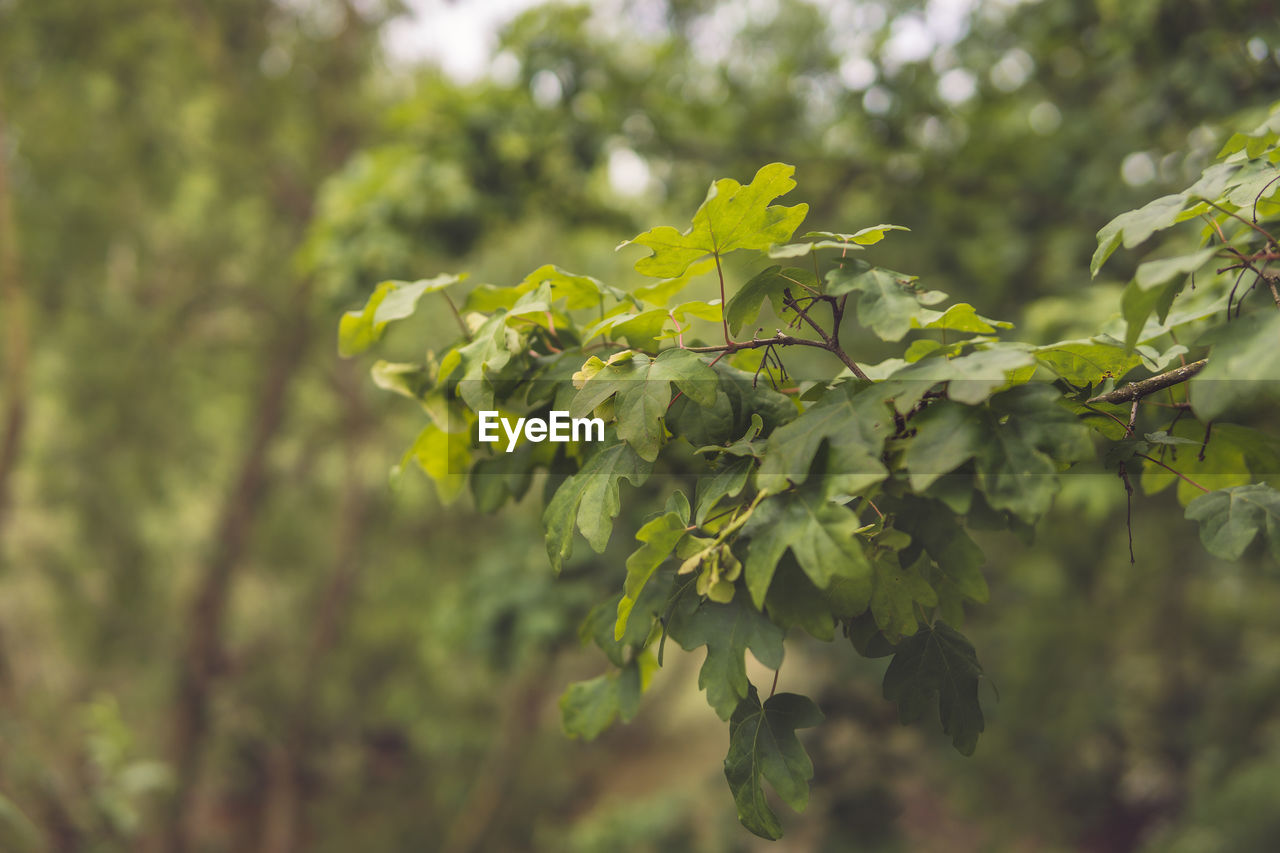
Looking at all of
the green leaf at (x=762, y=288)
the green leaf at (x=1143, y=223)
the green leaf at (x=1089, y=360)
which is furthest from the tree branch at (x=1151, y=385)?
the green leaf at (x=762, y=288)

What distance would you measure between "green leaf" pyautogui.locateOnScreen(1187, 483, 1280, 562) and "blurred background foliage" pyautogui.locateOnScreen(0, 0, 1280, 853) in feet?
5.24

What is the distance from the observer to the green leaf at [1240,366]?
734 millimetres

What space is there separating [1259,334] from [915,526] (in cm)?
38

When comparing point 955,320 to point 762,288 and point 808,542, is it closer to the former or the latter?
point 762,288

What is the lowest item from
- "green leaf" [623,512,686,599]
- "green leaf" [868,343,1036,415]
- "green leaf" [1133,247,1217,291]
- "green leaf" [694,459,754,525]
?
"green leaf" [623,512,686,599]

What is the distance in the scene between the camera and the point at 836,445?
2.83ft

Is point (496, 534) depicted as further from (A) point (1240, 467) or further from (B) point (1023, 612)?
(A) point (1240, 467)

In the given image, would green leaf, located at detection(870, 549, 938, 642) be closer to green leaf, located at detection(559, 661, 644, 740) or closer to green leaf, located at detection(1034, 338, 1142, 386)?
green leaf, located at detection(1034, 338, 1142, 386)

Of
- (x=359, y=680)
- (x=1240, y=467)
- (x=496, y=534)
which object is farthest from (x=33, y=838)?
(x=359, y=680)

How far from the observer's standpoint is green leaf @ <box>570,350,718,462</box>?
0.95 m

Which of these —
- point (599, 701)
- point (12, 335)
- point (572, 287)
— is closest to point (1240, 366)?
point (572, 287)

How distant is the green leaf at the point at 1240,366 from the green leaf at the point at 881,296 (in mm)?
282

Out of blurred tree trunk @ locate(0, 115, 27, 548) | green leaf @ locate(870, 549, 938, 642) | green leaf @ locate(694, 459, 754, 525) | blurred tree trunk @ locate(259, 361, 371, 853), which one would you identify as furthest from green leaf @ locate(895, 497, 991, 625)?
blurred tree trunk @ locate(259, 361, 371, 853)

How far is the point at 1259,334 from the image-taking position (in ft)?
2.51
